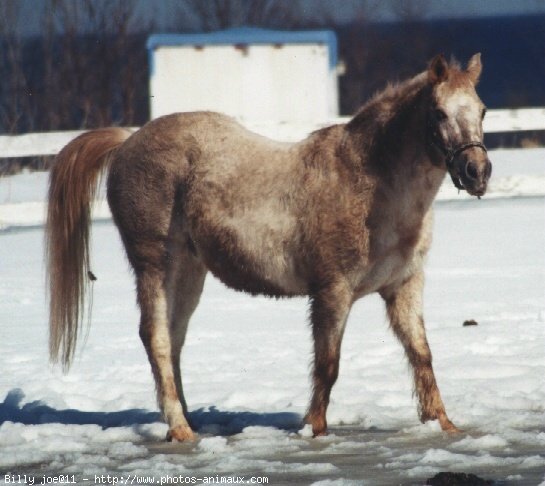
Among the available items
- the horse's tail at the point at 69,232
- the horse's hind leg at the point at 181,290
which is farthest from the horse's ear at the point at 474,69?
the horse's tail at the point at 69,232

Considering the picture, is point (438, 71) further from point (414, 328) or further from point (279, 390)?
point (279, 390)

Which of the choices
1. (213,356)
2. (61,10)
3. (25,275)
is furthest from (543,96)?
(213,356)

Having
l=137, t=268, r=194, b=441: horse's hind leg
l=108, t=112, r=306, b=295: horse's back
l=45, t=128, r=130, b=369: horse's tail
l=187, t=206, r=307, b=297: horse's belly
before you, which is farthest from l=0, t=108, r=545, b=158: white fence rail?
l=187, t=206, r=307, b=297: horse's belly

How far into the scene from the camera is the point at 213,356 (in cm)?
735

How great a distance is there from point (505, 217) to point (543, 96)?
21187 mm

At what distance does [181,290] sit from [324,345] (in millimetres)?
958

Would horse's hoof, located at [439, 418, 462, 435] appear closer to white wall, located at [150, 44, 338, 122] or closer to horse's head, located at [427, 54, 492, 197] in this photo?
horse's head, located at [427, 54, 492, 197]

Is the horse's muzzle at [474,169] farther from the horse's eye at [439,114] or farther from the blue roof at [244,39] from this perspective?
the blue roof at [244,39]

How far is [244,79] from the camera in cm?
1853

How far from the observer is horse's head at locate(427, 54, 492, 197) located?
16.2 feet

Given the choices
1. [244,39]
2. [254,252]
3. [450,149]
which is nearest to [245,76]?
[244,39]

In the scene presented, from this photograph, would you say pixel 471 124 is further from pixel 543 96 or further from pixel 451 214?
pixel 543 96

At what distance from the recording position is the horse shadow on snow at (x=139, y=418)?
578cm

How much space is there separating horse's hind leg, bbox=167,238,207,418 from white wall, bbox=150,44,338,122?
12420 mm
